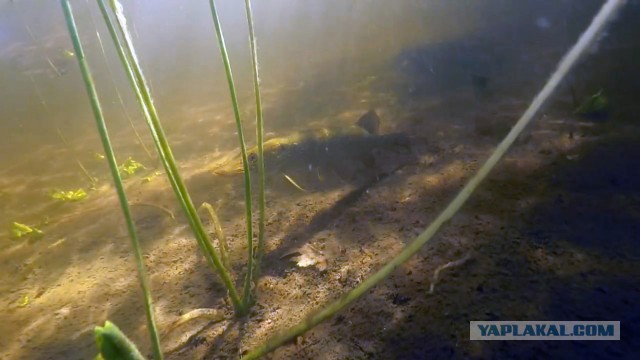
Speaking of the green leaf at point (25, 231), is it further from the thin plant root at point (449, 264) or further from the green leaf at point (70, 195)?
the thin plant root at point (449, 264)

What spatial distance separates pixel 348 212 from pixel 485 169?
5.32 ft

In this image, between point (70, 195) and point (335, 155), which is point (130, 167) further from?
point (335, 155)

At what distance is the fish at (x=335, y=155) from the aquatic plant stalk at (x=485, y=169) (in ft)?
6.34

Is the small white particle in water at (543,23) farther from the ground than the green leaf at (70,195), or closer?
farther from the ground

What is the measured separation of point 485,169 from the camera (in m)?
1.08

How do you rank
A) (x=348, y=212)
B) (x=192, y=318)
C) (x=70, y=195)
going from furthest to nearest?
1. (x=70, y=195)
2. (x=348, y=212)
3. (x=192, y=318)

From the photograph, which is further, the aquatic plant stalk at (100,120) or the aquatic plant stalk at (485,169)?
the aquatic plant stalk at (100,120)

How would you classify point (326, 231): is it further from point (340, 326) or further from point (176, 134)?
point (176, 134)

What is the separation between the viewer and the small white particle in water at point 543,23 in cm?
666

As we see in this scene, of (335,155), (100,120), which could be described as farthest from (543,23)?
(100,120)

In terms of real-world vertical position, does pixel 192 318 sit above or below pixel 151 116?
below

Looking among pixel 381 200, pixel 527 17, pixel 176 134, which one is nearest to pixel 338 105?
pixel 176 134

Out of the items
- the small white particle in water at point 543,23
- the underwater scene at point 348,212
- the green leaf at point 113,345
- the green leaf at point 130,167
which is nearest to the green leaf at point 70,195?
the underwater scene at point 348,212

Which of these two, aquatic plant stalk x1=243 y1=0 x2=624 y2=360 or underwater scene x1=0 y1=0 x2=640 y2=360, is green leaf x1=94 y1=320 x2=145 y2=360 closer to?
underwater scene x1=0 y1=0 x2=640 y2=360
